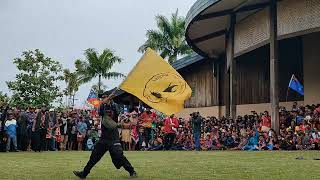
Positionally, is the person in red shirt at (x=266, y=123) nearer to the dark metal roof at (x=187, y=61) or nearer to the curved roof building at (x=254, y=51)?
the curved roof building at (x=254, y=51)

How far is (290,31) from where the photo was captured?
65.9 feet

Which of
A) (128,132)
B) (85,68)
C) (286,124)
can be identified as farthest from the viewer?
(85,68)

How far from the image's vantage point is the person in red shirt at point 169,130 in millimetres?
22969

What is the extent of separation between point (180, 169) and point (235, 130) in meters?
11.6

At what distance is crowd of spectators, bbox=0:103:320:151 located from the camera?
20609mm

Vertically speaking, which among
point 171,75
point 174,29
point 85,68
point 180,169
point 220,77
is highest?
point 174,29

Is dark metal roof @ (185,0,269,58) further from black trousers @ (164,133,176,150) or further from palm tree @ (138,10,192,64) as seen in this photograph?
palm tree @ (138,10,192,64)

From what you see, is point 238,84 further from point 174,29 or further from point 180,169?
point 174,29

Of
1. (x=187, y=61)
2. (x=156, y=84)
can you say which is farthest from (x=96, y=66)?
(x=156, y=84)

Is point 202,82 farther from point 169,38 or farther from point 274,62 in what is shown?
point 169,38

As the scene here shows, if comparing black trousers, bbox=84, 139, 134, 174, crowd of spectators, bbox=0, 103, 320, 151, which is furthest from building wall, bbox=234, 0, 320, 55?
black trousers, bbox=84, 139, 134, 174

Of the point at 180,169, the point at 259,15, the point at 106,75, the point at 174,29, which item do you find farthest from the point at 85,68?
the point at 180,169

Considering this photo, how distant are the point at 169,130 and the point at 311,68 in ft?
24.5

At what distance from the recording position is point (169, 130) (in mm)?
22953
